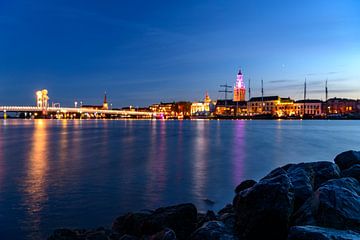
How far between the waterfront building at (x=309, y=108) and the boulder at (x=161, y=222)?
18371 cm

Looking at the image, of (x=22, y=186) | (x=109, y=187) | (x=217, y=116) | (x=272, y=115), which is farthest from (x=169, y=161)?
(x=217, y=116)

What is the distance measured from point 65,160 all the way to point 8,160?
3.20 metres

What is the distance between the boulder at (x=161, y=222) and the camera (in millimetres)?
6484

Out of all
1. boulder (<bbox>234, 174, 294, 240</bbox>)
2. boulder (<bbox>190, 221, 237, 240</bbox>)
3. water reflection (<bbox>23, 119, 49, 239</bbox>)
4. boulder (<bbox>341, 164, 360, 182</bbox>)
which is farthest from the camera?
boulder (<bbox>341, 164, 360, 182</bbox>)

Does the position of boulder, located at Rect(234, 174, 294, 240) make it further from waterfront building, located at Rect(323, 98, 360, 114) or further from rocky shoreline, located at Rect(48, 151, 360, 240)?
waterfront building, located at Rect(323, 98, 360, 114)

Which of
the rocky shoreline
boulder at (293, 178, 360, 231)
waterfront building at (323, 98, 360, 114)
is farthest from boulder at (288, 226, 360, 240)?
waterfront building at (323, 98, 360, 114)

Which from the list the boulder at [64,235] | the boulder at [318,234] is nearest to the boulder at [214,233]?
the boulder at [318,234]

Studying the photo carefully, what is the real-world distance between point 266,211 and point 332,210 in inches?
36.4

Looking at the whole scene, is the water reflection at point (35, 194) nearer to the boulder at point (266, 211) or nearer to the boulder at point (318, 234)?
the boulder at point (266, 211)

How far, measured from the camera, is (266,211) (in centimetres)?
527

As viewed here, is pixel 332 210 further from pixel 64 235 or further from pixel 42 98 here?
pixel 42 98

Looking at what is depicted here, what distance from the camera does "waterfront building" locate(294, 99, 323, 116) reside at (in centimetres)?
17912

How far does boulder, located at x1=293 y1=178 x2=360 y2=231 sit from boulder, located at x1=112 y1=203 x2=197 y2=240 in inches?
78.6

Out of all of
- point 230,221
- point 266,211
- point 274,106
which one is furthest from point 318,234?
point 274,106
